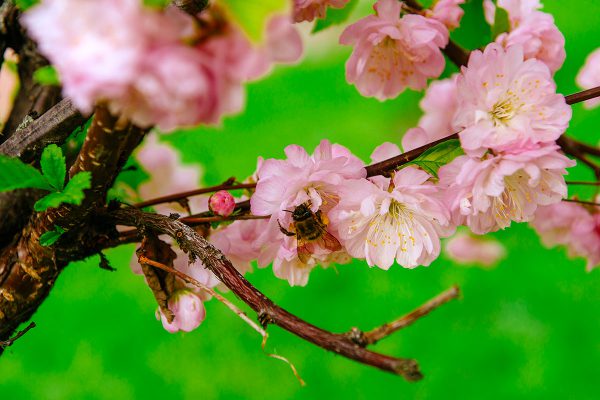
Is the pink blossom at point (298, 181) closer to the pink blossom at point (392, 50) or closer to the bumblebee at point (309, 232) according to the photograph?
the bumblebee at point (309, 232)

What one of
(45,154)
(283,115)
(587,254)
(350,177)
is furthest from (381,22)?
(283,115)

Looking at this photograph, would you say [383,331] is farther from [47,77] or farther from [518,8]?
A: [518,8]

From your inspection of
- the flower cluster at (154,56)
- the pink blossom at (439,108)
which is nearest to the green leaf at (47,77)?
the flower cluster at (154,56)

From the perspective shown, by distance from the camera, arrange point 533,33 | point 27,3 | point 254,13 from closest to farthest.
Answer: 1. point 254,13
2. point 27,3
3. point 533,33

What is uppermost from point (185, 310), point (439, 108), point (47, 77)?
point (47, 77)

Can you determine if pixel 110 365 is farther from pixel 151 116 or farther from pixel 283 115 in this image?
pixel 151 116

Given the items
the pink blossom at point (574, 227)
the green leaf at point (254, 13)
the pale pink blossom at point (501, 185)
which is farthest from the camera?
the pink blossom at point (574, 227)

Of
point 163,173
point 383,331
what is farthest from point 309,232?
point 163,173
